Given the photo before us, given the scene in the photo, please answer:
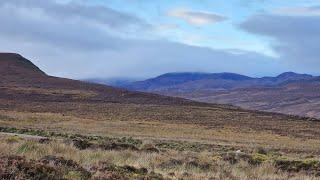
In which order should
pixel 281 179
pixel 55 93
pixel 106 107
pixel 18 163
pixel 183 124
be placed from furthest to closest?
1. pixel 55 93
2. pixel 106 107
3. pixel 183 124
4. pixel 281 179
5. pixel 18 163

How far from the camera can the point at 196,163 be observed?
15.5 meters

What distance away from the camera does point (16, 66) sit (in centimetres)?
12194

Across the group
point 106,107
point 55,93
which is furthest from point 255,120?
point 55,93

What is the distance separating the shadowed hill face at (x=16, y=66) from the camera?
114756 mm

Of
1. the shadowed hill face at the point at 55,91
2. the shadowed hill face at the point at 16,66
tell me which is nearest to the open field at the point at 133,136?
the shadowed hill face at the point at 55,91

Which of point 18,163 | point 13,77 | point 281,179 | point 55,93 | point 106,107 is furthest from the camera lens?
point 13,77

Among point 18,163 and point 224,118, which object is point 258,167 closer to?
point 18,163

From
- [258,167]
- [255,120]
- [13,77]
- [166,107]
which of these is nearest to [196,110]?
[166,107]

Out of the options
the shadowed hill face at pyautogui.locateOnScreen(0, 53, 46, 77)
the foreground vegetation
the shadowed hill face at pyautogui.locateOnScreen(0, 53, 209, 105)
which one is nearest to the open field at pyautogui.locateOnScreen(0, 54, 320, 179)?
the foreground vegetation

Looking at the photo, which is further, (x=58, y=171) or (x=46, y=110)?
(x=46, y=110)

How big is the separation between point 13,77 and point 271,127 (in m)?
61.3

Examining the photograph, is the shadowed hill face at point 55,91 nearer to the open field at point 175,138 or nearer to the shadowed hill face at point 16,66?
the shadowed hill face at point 16,66

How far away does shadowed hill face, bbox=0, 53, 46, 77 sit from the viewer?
376 feet

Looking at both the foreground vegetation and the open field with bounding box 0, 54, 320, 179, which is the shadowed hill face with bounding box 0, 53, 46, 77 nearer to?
the open field with bounding box 0, 54, 320, 179
